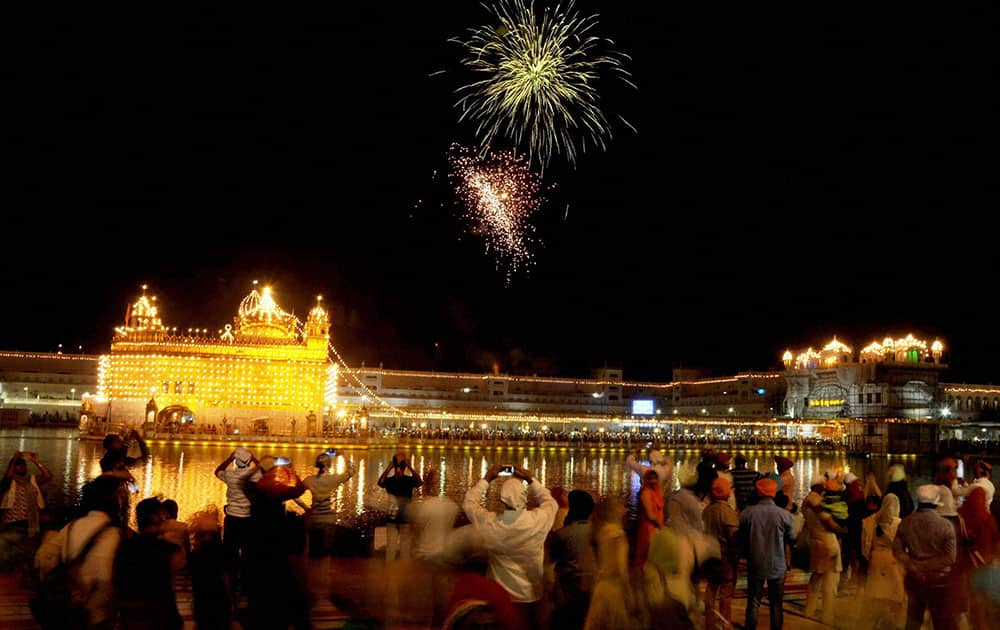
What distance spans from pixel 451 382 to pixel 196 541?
6559cm

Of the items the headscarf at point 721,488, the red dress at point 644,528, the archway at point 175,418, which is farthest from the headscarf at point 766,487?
the archway at point 175,418

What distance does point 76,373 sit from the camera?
212 ft

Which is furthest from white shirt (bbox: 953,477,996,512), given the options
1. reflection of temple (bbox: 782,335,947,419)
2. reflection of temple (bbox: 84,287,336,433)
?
reflection of temple (bbox: 782,335,947,419)

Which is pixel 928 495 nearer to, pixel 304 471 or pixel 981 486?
pixel 981 486

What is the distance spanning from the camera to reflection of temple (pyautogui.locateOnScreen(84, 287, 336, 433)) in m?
50.2

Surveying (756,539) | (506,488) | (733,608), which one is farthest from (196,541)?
(733,608)

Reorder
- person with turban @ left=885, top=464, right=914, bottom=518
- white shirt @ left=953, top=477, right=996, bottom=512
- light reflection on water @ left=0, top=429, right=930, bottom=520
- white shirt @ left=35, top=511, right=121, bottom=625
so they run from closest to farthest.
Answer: white shirt @ left=35, top=511, right=121, bottom=625
white shirt @ left=953, top=477, right=996, bottom=512
person with turban @ left=885, top=464, right=914, bottom=518
light reflection on water @ left=0, top=429, right=930, bottom=520

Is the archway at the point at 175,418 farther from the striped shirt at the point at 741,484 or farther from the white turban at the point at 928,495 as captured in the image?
the white turban at the point at 928,495

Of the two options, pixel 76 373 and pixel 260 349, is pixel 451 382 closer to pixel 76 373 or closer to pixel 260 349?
pixel 260 349

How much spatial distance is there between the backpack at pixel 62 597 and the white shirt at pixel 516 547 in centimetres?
209

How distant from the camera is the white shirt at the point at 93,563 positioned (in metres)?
4.70

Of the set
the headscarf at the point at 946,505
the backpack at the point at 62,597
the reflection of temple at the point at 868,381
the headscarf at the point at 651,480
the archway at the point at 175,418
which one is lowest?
the archway at the point at 175,418

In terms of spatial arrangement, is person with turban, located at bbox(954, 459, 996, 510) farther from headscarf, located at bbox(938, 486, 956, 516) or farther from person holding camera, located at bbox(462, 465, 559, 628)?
person holding camera, located at bbox(462, 465, 559, 628)

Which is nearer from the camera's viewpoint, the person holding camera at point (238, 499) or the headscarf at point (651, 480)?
the headscarf at point (651, 480)
